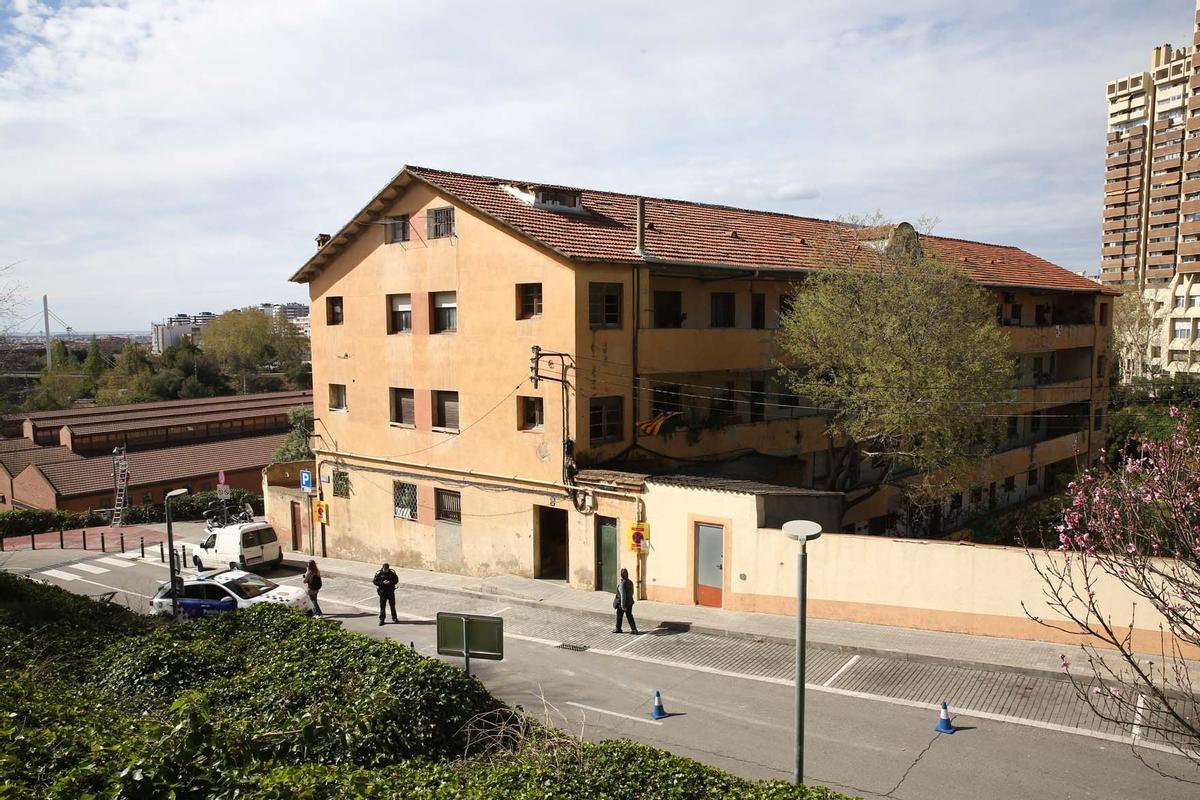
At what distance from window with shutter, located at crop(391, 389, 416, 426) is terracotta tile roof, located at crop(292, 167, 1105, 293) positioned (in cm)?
549

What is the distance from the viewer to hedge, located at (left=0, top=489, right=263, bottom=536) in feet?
131

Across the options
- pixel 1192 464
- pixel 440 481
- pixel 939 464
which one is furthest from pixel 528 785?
pixel 440 481

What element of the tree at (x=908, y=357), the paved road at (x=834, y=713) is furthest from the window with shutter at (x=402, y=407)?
the tree at (x=908, y=357)

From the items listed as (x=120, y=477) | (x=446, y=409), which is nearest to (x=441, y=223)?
(x=446, y=409)

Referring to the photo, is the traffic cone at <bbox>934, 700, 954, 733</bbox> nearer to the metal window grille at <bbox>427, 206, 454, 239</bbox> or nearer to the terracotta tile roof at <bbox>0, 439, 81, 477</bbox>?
the metal window grille at <bbox>427, 206, 454, 239</bbox>

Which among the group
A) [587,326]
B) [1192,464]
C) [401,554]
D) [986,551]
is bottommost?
[401,554]

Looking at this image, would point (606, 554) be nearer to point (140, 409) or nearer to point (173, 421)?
point (173, 421)

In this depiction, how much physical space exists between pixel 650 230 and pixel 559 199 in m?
3.04

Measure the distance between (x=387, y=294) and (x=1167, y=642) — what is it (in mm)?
21813

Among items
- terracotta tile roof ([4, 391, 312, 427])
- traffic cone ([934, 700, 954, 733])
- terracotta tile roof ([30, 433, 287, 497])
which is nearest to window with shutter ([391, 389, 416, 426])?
traffic cone ([934, 700, 954, 733])

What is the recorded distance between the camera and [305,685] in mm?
9555

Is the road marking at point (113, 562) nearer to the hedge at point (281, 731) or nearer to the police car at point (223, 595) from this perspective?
the police car at point (223, 595)

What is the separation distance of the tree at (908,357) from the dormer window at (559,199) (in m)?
7.19

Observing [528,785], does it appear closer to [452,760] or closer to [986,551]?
[452,760]
